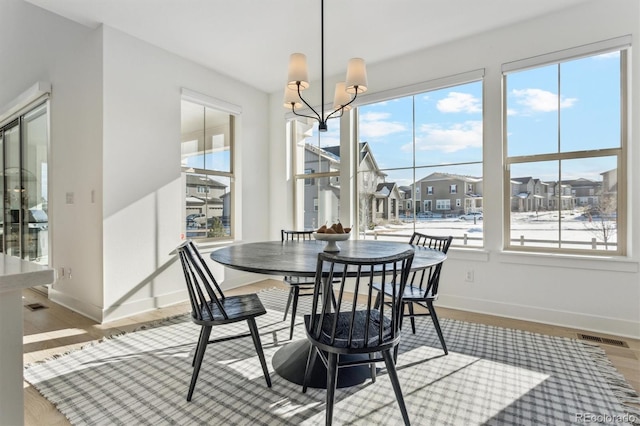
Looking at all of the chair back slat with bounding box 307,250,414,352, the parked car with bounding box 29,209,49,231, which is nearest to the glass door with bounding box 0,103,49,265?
the parked car with bounding box 29,209,49,231

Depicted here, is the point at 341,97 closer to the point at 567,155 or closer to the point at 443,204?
the point at 443,204

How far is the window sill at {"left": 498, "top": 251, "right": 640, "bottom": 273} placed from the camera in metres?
2.71

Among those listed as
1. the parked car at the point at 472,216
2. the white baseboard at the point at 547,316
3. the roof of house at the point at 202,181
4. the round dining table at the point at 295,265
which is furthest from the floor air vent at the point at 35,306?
the parked car at the point at 472,216

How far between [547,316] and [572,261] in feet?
1.83

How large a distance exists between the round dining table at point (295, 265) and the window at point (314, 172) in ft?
6.97

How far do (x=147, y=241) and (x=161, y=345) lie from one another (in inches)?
50.9

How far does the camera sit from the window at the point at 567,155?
9.29 feet

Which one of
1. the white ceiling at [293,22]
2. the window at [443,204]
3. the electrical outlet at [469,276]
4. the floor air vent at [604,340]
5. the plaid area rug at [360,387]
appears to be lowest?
the plaid area rug at [360,387]

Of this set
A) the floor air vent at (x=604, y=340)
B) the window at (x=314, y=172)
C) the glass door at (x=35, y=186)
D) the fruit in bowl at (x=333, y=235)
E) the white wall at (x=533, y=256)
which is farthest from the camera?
the window at (x=314, y=172)

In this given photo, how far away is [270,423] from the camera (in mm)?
1644

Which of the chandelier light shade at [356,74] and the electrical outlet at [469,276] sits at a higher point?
the chandelier light shade at [356,74]

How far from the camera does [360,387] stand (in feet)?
6.42

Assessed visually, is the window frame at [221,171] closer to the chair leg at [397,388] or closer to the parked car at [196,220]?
the parked car at [196,220]

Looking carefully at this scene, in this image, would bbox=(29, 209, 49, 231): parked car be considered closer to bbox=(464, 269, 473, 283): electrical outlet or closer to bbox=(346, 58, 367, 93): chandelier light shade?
bbox=(346, 58, 367, 93): chandelier light shade
